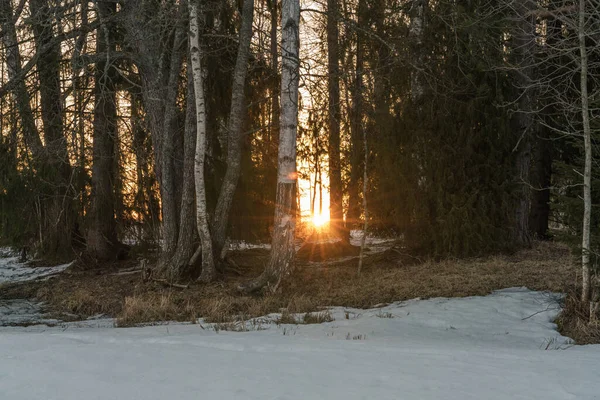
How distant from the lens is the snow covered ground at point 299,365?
155 inches

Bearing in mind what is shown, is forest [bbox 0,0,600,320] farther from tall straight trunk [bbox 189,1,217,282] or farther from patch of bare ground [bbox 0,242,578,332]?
patch of bare ground [bbox 0,242,578,332]

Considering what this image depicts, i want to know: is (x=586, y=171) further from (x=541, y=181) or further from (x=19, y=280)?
(x=19, y=280)

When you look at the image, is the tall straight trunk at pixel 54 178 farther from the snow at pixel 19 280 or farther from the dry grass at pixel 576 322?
the dry grass at pixel 576 322

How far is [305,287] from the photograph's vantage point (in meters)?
10.4

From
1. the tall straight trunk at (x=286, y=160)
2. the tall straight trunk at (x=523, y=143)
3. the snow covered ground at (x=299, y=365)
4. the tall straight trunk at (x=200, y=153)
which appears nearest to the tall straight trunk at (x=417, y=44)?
the tall straight trunk at (x=523, y=143)

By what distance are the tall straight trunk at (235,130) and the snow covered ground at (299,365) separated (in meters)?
4.91

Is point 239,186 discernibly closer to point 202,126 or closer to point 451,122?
point 202,126

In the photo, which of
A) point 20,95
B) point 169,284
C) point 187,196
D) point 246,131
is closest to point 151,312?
point 169,284

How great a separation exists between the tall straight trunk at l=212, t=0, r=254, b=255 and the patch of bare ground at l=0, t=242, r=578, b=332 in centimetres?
109

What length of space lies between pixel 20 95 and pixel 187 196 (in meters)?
3.98

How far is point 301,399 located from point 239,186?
924cm

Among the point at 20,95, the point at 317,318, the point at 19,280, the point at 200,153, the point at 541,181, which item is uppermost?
the point at 20,95

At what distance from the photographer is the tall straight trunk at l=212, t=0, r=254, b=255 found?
1085cm

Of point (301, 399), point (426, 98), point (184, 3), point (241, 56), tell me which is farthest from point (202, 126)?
point (301, 399)
